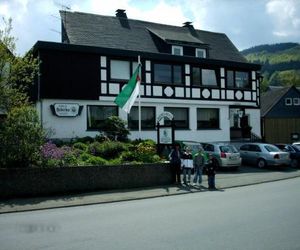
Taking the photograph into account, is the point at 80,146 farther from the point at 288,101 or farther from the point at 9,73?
the point at 288,101

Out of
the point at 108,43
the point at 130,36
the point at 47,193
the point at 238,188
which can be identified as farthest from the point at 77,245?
the point at 130,36

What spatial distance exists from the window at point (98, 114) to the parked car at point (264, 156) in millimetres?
8869

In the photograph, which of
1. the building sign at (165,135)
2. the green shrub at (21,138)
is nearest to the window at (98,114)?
the building sign at (165,135)

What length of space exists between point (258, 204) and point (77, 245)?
272 inches

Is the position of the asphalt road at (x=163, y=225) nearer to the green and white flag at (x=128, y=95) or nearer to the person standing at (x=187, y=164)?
the person standing at (x=187, y=164)

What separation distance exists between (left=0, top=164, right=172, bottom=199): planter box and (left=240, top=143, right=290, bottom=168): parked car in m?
10.4

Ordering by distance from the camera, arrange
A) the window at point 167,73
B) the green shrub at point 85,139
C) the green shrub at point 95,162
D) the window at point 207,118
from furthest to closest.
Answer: the window at point 207,118 → the window at point 167,73 → the green shrub at point 85,139 → the green shrub at point 95,162

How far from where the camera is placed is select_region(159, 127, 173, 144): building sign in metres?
23.3

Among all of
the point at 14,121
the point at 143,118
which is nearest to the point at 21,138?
the point at 14,121

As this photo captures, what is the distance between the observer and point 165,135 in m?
23.4

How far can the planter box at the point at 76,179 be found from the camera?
651 inches

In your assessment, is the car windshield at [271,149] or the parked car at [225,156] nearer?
the parked car at [225,156]

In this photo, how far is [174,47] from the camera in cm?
3491

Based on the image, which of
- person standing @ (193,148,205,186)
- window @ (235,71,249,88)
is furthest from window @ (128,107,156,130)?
person standing @ (193,148,205,186)
